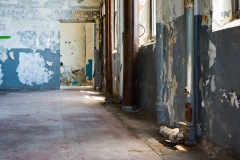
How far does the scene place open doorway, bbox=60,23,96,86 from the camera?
1744 centimetres


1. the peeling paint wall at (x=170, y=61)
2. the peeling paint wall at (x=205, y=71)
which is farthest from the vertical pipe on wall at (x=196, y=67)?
the peeling paint wall at (x=170, y=61)

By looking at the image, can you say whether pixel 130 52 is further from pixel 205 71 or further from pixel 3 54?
pixel 3 54

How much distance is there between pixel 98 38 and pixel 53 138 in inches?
371

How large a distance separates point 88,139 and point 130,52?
2.69 m

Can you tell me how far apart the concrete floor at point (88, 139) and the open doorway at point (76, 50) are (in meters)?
11.0

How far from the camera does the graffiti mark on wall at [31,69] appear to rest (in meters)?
13.0

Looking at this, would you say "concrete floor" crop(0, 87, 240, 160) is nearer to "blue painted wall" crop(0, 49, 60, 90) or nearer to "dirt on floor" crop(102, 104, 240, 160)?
"dirt on floor" crop(102, 104, 240, 160)

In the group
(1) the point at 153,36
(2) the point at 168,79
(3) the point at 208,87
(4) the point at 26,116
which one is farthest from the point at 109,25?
(3) the point at 208,87

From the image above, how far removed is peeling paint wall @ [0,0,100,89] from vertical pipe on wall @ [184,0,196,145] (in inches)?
389

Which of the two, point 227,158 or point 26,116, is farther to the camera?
point 26,116

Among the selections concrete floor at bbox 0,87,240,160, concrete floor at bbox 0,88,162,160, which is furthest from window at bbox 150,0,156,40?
concrete floor at bbox 0,88,162,160

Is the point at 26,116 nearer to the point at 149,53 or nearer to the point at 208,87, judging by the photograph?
the point at 149,53

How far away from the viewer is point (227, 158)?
3.05 metres

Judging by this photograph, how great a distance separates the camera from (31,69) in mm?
13000
